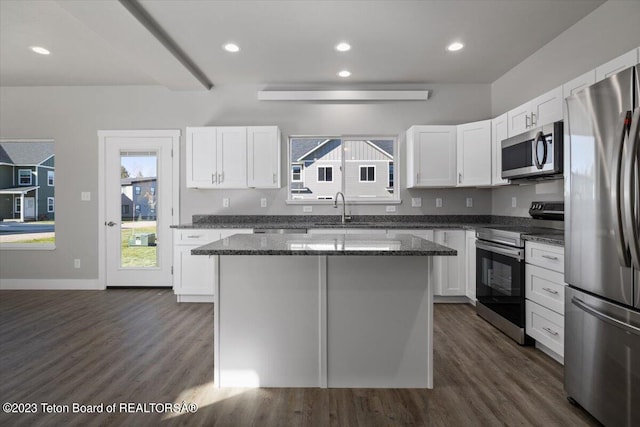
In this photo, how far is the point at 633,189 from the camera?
1489mm

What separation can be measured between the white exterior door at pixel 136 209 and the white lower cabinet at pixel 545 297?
4.12 m

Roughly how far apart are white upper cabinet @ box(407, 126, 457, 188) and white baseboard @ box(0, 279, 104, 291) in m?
4.52

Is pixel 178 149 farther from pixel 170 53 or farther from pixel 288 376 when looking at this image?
pixel 288 376

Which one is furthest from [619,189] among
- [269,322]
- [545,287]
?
[269,322]

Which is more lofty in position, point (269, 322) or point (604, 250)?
point (604, 250)

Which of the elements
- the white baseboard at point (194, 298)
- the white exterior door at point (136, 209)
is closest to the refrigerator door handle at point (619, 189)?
the white baseboard at point (194, 298)

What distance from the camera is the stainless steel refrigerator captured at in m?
1.51

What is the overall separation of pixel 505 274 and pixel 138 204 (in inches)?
175

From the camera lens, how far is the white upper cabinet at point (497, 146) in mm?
3614

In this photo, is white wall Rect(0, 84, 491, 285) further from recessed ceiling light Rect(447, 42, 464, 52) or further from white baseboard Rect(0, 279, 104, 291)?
recessed ceiling light Rect(447, 42, 464, 52)

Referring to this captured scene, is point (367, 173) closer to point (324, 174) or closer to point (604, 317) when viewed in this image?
point (324, 174)

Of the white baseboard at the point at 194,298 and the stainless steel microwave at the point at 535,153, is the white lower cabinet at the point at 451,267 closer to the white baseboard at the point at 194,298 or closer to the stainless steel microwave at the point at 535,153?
the stainless steel microwave at the point at 535,153

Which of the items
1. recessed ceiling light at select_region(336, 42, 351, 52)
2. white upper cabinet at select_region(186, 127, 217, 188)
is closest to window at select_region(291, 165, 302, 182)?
white upper cabinet at select_region(186, 127, 217, 188)

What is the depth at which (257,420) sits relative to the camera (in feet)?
5.88
